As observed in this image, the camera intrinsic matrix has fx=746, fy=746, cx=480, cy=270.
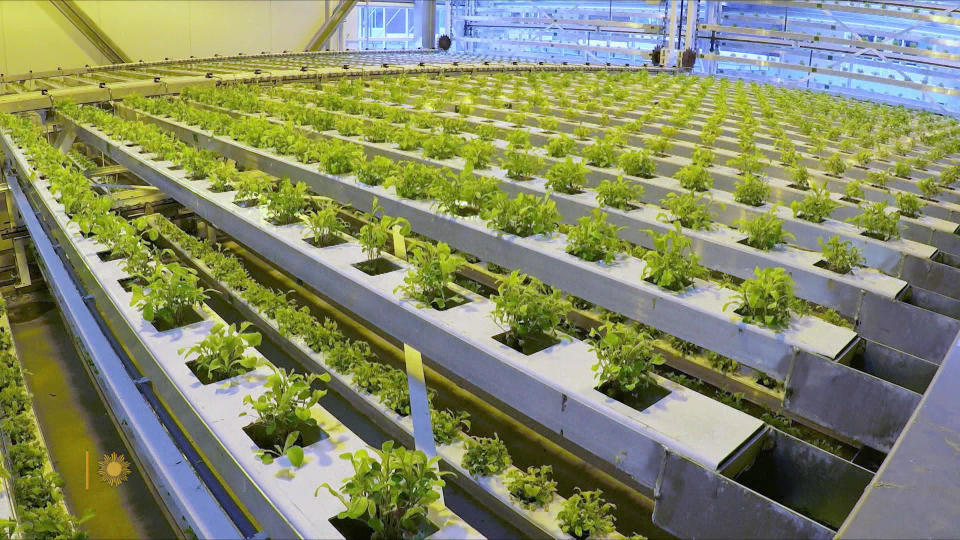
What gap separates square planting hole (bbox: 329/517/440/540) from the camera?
8.02 feet

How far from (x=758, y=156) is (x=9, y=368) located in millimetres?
6462

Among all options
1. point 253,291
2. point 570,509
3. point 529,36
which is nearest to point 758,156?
point 253,291

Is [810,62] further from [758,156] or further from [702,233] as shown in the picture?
[702,233]

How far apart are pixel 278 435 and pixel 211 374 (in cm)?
65

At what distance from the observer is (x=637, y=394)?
10.6 feet

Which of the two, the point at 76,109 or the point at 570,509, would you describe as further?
the point at 76,109

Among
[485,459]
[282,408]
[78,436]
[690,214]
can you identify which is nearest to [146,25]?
[78,436]

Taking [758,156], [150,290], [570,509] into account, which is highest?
[758,156]

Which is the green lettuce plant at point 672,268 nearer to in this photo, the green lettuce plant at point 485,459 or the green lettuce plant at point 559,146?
the green lettuce plant at point 485,459

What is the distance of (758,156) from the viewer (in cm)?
731

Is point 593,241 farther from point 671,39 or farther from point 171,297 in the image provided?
point 671,39

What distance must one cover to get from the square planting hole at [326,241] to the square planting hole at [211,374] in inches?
63.0

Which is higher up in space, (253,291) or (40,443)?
(253,291)

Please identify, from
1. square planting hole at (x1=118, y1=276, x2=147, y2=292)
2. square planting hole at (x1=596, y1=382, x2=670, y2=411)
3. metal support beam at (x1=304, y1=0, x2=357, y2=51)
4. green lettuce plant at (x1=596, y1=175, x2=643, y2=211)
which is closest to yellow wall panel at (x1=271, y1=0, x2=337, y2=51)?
metal support beam at (x1=304, y1=0, x2=357, y2=51)
